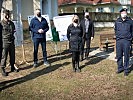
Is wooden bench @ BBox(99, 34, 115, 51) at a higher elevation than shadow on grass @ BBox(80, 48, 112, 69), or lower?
higher

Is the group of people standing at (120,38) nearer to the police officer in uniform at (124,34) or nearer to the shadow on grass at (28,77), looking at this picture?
the police officer in uniform at (124,34)

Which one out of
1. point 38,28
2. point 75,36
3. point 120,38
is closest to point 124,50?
point 120,38

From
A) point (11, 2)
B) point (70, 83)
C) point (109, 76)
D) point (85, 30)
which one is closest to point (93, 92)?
point (70, 83)

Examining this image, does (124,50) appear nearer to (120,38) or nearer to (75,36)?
(120,38)

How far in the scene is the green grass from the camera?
9570 mm

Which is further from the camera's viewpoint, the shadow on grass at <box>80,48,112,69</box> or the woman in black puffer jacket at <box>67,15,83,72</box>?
the shadow on grass at <box>80,48,112,69</box>

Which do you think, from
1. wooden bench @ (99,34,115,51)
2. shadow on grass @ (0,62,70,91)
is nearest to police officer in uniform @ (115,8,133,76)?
shadow on grass @ (0,62,70,91)

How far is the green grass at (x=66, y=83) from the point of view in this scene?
9570mm

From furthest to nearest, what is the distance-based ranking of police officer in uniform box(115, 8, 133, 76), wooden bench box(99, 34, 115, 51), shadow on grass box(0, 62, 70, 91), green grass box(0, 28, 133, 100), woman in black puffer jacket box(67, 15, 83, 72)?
wooden bench box(99, 34, 115, 51) → woman in black puffer jacket box(67, 15, 83, 72) → police officer in uniform box(115, 8, 133, 76) → shadow on grass box(0, 62, 70, 91) → green grass box(0, 28, 133, 100)

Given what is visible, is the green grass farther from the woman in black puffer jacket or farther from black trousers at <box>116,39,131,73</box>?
the woman in black puffer jacket

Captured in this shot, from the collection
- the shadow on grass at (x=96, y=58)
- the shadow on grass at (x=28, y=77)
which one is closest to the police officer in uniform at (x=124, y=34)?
the shadow on grass at (x=96, y=58)

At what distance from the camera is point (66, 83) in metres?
10.8

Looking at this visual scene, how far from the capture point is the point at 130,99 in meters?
9.13

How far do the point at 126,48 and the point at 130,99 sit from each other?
103 inches
